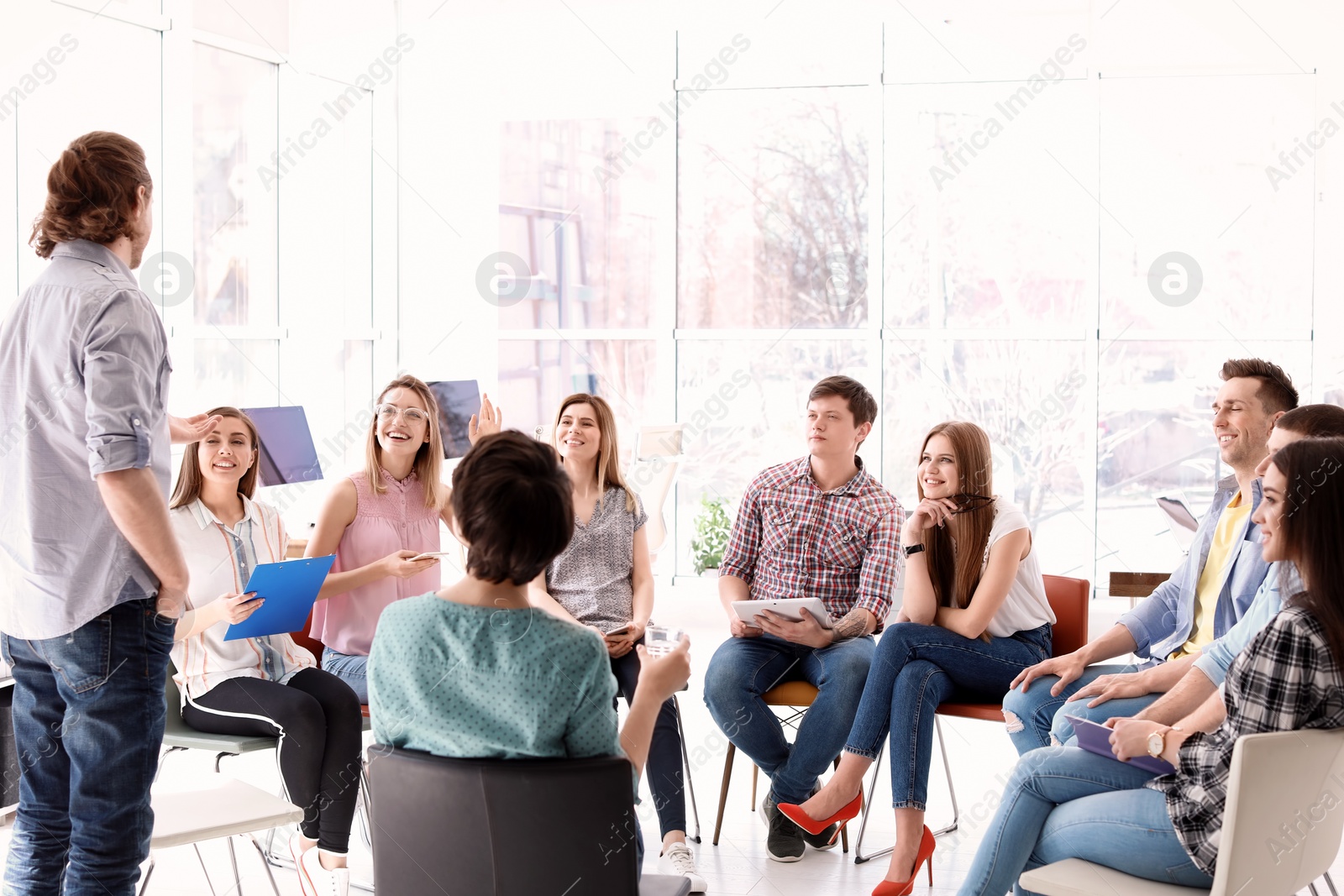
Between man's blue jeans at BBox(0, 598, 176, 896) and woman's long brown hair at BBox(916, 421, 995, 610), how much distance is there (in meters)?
1.97

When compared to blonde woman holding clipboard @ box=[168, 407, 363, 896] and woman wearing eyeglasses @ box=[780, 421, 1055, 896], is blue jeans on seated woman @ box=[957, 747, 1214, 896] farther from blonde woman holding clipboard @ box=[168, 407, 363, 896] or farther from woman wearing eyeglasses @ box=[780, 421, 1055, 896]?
blonde woman holding clipboard @ box=[168, 407, 363, 896]

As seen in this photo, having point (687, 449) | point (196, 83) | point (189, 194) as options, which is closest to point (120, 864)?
point (189, 194)

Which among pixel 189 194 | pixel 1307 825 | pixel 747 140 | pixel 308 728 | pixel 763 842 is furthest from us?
pixel 747 140

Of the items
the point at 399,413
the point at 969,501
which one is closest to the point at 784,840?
the point at 969,501

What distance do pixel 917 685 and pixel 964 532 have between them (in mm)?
457

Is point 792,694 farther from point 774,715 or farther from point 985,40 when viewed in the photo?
point 985,40

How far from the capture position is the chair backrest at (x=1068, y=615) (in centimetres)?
330

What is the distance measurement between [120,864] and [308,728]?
712 mm

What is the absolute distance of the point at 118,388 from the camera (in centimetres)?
198

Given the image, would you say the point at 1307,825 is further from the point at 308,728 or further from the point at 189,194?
the point at 189,194

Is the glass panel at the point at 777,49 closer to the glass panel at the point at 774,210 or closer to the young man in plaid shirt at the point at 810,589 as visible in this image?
the glass panel at the point at 774,210

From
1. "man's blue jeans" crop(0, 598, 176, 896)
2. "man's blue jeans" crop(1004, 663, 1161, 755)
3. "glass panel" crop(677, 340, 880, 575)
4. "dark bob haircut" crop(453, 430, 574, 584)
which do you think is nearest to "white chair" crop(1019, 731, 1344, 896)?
"man's blue jeans" crop(1004, 663, 1161, 755)

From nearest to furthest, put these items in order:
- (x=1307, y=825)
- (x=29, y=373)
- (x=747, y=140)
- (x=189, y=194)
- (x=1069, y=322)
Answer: (x=1307, y=825) < (x=29, y=373) < (x=189, y=194) < (x=1069, y=322) < (x=747, y=140)

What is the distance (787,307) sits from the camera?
22.1 ft
